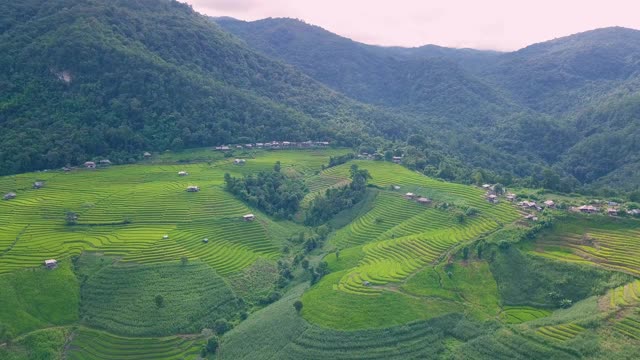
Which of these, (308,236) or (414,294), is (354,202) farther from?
(414,294)

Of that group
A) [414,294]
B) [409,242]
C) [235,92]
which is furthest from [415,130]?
[414,294]

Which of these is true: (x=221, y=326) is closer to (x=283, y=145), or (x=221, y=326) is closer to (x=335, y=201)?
(x=335, y=201)

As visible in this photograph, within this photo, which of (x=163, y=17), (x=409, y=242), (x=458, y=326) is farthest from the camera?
(x=163, y=17)

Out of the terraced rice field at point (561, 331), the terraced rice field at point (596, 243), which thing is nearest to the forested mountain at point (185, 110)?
the terraced rice field at point (596, 243)

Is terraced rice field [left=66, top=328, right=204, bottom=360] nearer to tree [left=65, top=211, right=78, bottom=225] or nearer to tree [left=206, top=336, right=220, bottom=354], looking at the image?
tree [left=206, top=336, right=220, bottom=354]

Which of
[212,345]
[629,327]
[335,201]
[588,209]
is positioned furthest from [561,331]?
[335,201]

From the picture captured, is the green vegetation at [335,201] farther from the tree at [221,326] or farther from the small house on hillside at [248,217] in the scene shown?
the tree at [221,326]
